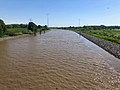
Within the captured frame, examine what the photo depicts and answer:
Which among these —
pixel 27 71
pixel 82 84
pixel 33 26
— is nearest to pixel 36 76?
pixel 27 71

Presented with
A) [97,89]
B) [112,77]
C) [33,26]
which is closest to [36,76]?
[97,89]

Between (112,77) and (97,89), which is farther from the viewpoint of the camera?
(112,77)

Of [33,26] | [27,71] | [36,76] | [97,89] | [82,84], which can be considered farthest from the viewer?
[33,26]

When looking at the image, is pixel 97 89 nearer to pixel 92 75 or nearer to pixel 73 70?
pixel 92 75

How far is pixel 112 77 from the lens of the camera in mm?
12422

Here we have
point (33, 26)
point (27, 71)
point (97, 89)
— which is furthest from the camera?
point (33, 26)

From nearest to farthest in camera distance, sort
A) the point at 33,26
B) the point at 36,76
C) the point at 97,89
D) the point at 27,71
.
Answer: the point at 97,89, the point at 36,76, the point at 27,71, the point at 33,26

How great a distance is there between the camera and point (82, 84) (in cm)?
1069

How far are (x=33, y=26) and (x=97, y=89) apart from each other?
77.0 meters

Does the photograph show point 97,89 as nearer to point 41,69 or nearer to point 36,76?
point 36,76

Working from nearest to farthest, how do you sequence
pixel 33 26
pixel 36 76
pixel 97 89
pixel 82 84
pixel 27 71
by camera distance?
pixel 97 89 → pixel 82 84 → pixel 36 76 → pixel 27 71 → pixel 33 26

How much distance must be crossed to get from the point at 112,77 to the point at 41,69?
525 centimetres

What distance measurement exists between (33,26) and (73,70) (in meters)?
72.6

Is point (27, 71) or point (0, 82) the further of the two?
point (27, 71)
